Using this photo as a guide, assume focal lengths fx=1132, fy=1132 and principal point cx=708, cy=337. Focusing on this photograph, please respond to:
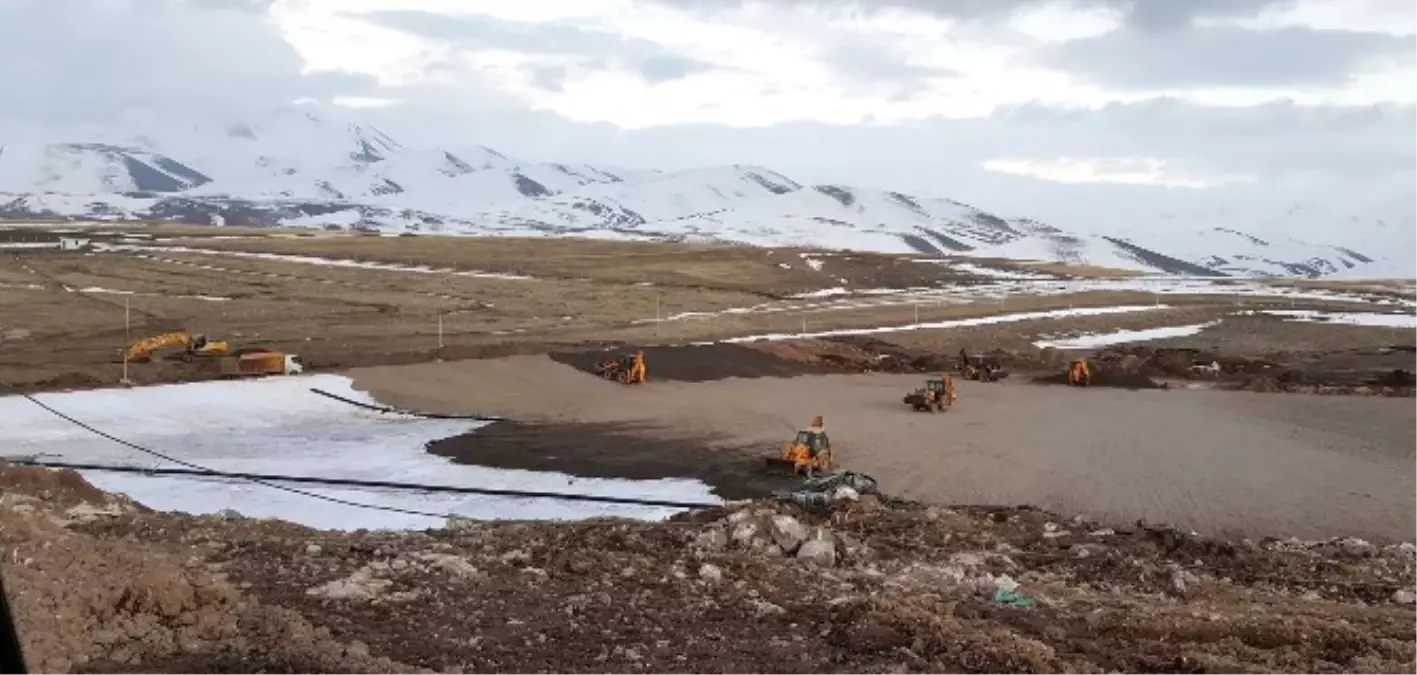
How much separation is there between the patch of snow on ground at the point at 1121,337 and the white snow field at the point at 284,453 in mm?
31656

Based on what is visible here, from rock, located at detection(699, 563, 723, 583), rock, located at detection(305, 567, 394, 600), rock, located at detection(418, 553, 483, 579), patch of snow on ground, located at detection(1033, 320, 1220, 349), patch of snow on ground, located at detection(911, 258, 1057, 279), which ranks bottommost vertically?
patch of snow on ground, located at detection(1033, 320, 1220, 349)


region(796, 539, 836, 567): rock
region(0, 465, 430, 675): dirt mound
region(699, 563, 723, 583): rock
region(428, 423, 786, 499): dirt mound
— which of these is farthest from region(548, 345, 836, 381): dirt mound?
region(0, 465, 430, 675): dirt mound

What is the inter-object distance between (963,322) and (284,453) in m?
39.9

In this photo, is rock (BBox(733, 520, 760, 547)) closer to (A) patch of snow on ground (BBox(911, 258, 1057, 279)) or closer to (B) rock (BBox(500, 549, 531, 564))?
(B) rock (BBox(500, 549, 531, 564))

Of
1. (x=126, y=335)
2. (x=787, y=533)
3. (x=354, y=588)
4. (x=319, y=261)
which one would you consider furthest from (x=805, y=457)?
(x=319, y=261)

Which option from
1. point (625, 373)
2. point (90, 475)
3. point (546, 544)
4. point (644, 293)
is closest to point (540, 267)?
point (644, 293)

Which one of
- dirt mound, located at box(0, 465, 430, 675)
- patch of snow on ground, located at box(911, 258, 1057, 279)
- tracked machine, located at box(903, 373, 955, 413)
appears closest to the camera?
dirt mound, located at box(0, 465, 430, 675)

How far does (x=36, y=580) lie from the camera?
8.22 m

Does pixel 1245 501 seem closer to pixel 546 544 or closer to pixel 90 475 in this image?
pixel 546 544

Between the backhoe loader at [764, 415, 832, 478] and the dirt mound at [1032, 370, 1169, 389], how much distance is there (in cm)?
1785

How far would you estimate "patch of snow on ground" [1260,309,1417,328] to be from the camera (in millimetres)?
57188

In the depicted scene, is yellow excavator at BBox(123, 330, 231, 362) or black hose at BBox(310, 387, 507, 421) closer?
black hose at BBox(310, 387, 507, 421)

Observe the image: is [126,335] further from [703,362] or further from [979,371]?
[979,371]

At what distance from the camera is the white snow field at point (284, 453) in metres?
17.5
